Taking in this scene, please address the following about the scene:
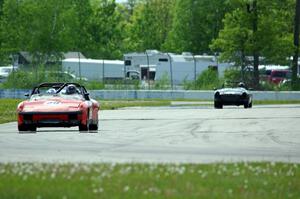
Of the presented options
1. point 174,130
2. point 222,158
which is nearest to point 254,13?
point 174,130

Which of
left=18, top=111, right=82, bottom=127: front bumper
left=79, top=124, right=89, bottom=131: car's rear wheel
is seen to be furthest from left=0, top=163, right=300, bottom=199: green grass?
left=79, top=124, right=89, bottom=131: car's rear wheel

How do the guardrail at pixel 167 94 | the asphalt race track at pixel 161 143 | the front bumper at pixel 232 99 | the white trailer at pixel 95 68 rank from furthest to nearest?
the white trailer at pixel 95 68
the guardrail at pixel 167 94
the front bumper at pixel 232 99
the asphalt race track at pixel 161 143

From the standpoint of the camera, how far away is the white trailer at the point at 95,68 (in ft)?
233

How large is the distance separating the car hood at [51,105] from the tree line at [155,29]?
38029 millimetres

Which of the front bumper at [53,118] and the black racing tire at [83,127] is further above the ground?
the front bumper at [53,118]

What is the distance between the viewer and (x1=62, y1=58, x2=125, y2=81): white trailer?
2795 inches

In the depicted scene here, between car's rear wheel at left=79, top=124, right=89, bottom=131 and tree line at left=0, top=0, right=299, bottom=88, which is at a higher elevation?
tree line at left=0, top=0, right=299, bottom=88

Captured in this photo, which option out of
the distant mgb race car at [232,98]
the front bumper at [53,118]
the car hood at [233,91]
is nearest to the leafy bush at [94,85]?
the car hood at [233,91]

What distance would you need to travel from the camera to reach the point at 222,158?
52.6ft

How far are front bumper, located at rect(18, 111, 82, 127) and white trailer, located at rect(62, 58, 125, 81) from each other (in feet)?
146

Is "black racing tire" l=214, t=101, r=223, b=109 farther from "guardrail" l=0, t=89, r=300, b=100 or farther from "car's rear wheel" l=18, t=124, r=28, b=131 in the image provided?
"car's rear wheel" l=18, t=124, r=28, b=131

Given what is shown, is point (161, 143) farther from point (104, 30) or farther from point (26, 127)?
point (104, 30)

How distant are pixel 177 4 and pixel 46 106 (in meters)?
78.8

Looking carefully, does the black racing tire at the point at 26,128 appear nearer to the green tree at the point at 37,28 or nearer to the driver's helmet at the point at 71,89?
the driver's helmet at the point at 71,89
